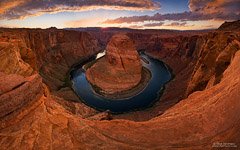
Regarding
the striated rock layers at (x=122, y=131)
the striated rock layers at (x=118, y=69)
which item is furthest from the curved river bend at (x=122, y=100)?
the striated rock layers at (x=122, y=131)

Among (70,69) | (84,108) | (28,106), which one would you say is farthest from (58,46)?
(28,106)

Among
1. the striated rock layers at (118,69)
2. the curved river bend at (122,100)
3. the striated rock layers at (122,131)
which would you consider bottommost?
the curved river bend at (122,100)

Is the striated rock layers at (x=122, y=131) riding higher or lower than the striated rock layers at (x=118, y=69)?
higher

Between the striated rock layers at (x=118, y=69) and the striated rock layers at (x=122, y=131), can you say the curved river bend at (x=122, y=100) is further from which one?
the striated rock layers at (x=122, y=131)

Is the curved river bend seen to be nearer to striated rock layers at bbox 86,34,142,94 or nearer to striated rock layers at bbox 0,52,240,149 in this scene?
striated rock layers at bbox 86,34,142,94

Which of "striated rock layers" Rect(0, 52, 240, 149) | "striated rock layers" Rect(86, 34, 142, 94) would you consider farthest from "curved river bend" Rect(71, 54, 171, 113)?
"striated rock layers" Rect(0, 52, 240, 149)

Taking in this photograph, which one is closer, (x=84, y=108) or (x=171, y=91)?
(x=84, y=108)

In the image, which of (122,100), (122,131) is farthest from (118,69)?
(122,131)

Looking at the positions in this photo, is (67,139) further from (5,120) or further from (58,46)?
(58,46)
